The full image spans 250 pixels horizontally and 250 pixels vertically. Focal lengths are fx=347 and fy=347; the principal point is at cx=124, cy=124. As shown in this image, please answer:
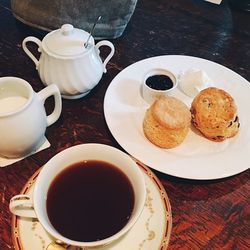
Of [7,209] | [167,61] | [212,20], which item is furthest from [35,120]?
[212,20]

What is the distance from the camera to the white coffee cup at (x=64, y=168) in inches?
25.1

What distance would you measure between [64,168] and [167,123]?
327 millimetres

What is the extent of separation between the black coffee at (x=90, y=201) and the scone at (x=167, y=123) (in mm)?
243

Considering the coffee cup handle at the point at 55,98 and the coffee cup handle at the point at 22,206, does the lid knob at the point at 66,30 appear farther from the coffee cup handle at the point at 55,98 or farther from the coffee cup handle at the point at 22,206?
the coffee cup handle at the point at 22,206

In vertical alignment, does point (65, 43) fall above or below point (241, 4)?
below

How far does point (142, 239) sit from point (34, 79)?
65cm

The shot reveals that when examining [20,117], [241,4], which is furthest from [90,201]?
[241,4]

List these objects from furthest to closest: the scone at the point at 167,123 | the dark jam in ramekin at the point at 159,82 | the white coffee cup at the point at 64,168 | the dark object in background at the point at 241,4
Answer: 1. the dark object in background at the point at 241,4
2. the dark jam in ramekin at the point at 159,82
3. the scone at the point at 167,123
4. the white coffee cup at the point at 64,168

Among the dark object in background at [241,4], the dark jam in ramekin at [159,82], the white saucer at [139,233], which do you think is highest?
the dark object in background at [241,4]

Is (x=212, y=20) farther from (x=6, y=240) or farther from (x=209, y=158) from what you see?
(x=6, y=240)

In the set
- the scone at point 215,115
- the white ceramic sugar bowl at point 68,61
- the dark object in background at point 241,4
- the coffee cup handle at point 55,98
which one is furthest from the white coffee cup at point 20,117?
the dark object in background at point 241,4

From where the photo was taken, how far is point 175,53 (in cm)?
127

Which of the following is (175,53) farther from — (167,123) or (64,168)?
(64,168)

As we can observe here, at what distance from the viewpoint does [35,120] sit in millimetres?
855
